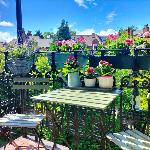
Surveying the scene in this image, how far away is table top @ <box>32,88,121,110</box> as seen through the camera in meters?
3.81

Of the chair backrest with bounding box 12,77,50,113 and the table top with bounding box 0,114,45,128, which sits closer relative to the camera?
the table top with bounding box 0,114,45,128

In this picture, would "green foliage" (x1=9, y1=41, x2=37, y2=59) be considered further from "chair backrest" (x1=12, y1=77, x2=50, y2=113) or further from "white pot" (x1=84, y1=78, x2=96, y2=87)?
"white pot" (x1=84, y1=78, x2=96, y2=87)

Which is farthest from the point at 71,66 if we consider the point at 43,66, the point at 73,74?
the point at 43,66

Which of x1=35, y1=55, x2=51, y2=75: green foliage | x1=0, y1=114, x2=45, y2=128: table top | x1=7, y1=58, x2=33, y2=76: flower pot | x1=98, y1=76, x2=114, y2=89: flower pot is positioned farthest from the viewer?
x1=35, y1=55, x2=51, y2=75: green foliage

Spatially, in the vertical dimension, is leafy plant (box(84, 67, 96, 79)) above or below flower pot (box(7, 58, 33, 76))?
below

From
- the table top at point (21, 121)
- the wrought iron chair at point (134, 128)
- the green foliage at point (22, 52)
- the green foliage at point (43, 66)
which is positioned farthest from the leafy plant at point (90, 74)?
the green foliage at point (43, 66)

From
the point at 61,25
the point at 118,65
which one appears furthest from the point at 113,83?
the point at 61,25

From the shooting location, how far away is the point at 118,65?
17.8 ft

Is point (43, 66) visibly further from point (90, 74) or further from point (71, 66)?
point (90, 74)

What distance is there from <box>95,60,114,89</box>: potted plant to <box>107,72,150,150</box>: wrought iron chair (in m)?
0.21

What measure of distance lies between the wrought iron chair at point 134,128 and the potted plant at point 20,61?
1.65 meters

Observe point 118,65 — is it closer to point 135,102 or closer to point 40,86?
point 135,102

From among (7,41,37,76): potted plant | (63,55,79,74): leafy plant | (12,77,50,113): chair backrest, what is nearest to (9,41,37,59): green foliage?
(7,41,37,76): potted plant

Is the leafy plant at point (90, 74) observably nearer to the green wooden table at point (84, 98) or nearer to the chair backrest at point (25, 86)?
the green wooden table at point (84, 98)
